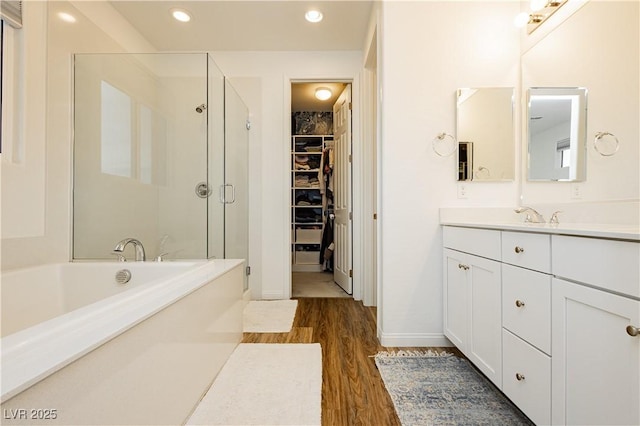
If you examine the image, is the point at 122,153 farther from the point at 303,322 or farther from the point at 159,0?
the point at 303,322

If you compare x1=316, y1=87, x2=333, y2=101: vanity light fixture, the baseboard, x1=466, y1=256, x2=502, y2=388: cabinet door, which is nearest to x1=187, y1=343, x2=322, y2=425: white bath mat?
the baseboard

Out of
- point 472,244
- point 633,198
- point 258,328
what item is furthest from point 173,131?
point 633,198

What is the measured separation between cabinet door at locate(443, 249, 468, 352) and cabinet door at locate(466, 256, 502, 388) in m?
0.06

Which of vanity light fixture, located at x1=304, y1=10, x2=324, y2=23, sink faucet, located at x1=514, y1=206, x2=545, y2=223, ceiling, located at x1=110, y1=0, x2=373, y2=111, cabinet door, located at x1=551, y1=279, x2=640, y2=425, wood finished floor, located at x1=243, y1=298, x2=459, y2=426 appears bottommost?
wood finished floor, located at x1=243, y1=298, x2=459, y2=426

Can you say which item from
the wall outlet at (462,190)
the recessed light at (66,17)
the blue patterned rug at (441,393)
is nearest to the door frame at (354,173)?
the wall outlet at (462,190)

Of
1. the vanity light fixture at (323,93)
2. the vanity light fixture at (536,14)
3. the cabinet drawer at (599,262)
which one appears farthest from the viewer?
the vanity light fixture at (323,93)

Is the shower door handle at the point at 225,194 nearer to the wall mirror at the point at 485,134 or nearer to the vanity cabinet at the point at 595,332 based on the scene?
the wall mirror at the point at 485,134

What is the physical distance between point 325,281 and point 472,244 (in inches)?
102

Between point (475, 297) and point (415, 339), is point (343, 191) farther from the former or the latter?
point (475, 297)

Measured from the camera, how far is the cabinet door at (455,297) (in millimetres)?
1672

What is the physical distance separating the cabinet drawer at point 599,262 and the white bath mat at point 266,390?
110cm

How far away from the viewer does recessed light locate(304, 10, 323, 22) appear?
2496 millimetres

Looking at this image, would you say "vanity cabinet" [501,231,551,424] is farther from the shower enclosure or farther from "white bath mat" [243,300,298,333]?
the shower enclosure

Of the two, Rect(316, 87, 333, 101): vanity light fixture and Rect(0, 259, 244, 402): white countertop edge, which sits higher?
Rect(316, 87, 333, 101): vanity light fixture
